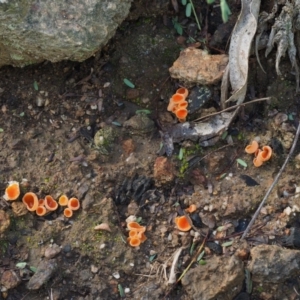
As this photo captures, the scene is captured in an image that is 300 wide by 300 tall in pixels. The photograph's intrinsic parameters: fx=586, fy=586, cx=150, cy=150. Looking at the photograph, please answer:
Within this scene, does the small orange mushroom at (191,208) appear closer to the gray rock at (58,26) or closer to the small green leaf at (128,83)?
the small green leaf at (128,83)

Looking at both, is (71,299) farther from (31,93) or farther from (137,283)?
(31,93)

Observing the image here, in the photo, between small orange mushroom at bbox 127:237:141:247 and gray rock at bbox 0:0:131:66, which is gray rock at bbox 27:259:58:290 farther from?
gray rock at bbox 0:0:131:66

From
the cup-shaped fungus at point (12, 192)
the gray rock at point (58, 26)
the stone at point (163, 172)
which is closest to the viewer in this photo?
the gray rock at point (58, 26)

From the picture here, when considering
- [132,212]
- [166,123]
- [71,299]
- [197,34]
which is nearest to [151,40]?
[197,34]

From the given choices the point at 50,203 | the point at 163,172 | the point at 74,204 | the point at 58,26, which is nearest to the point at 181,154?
the point at 163,172

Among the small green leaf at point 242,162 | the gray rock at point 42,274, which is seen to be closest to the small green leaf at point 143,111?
the small green leaf at point 242,162

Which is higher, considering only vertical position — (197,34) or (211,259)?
(197,34)

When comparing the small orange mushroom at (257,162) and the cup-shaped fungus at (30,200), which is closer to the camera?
the cup-shaped fungus at (30,200)
